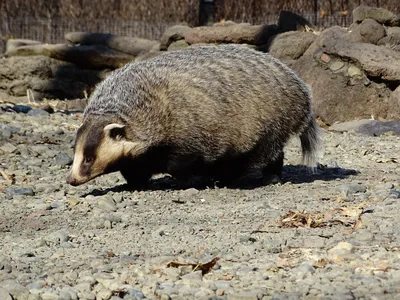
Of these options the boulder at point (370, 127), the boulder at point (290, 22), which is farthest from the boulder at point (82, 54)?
the boulder at point (370, 127)

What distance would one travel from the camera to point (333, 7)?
14625 millimetres

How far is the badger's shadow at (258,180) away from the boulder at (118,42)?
291 inches

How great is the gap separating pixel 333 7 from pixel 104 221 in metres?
9.35

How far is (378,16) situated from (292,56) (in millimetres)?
1290

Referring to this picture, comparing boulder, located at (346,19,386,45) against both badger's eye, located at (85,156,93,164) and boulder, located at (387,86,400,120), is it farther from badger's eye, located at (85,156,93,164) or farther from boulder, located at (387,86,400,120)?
badger's eye, located at (85,156,93,164)

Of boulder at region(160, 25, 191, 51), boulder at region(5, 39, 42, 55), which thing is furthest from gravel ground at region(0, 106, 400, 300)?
boulder at region(5, 39, 42, 55)

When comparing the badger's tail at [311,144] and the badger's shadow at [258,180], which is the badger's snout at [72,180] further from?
the badger's tail at [311,144]

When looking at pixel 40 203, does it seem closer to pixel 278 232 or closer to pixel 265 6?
pixel 278 232

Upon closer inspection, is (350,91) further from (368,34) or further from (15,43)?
(15,43)

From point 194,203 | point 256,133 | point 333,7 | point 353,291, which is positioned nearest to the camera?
point 353,291

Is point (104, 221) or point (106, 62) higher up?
point (104, 221)

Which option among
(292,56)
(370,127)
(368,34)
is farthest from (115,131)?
(292,56)

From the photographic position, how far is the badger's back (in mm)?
7090

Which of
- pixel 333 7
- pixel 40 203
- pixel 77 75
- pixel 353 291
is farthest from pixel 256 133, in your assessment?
pixel 77 75
